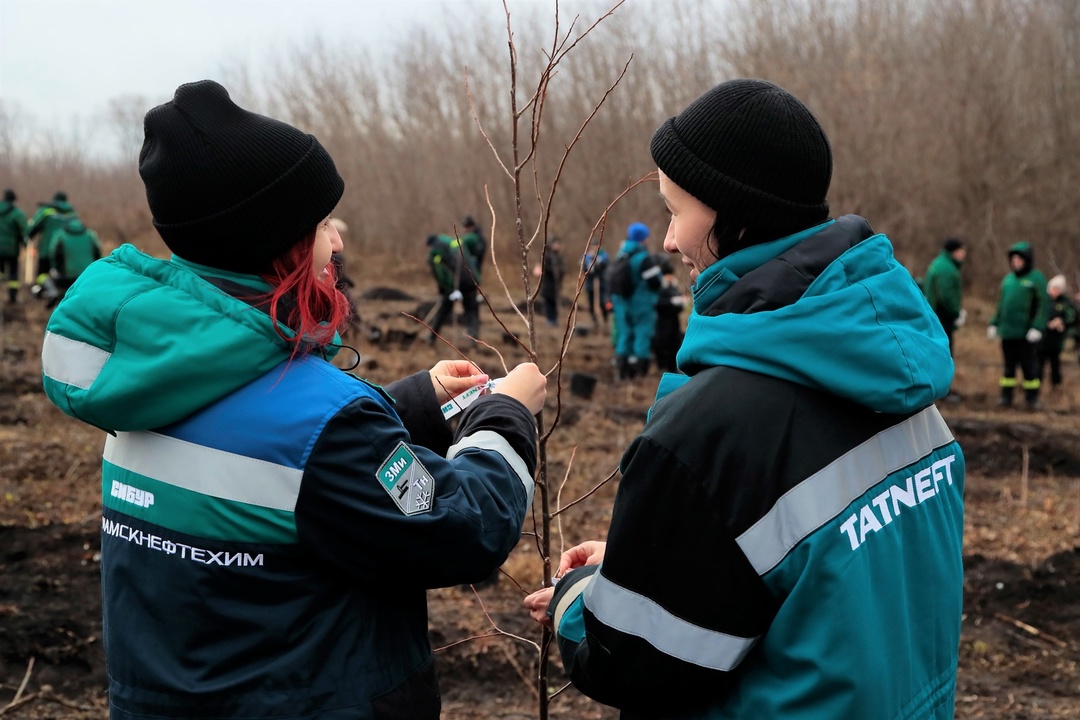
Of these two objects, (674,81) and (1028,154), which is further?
(674,81)

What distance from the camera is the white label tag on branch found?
196 cm

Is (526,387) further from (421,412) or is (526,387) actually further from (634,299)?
(634,299)

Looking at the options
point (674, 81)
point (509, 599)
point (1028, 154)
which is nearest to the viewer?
point (509, 599)

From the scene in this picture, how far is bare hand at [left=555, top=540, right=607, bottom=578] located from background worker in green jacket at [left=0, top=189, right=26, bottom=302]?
54.2 ft

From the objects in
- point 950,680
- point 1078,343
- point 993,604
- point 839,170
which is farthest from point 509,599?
point 839,170

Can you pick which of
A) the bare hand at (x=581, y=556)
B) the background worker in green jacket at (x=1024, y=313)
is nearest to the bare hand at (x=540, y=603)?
the bare hand at (x=581, y=556)

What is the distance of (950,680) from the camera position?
5.31 ft

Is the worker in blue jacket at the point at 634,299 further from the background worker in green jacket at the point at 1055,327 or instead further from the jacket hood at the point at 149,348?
the jacket hood at the point at 149,348

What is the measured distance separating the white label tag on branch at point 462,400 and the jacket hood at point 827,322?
565 mm

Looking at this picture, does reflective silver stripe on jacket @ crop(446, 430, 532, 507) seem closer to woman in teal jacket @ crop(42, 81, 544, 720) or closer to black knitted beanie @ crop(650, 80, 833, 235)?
woman in teal jacket @ crop(42, 81, 544, 720)

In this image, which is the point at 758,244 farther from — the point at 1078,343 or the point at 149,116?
the point at 1078,343

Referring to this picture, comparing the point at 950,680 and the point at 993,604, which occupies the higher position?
the point at 950,680

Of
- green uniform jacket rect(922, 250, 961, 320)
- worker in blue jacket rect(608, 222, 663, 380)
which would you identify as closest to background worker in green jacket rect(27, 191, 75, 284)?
worker in blue jacket rect(608, 222, 663, 380)

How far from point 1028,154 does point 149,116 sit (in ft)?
82.2
